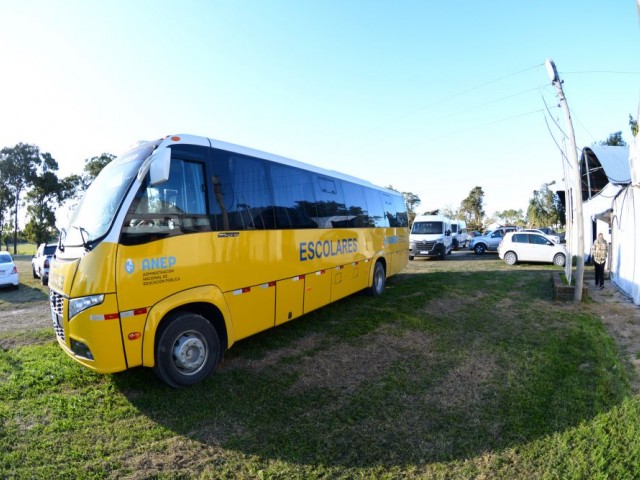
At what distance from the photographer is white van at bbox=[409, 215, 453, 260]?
68.7ft

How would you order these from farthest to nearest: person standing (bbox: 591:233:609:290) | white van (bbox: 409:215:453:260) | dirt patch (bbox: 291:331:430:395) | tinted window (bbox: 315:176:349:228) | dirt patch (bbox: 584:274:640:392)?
1. white van (bbox: 409:215:453:260)
2. person standing (bbox: 591:233:609:290)
3. tinted window (bbox: 315:176:349:228)
4. dirt patch (bbox: 584:274:640:392)
5. dirt patch (bbox: 291:331:430:395)

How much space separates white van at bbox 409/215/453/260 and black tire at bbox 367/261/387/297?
1105 centimetres

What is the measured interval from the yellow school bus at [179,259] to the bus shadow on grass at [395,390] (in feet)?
1.87

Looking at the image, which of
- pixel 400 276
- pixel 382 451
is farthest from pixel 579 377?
pixel 400 276

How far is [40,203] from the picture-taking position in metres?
49.1

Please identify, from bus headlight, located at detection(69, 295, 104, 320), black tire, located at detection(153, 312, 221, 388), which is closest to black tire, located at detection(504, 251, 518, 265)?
black tire, located at detection(153, 312, 221, 388)

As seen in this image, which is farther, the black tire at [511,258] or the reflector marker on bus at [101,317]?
the black tire at [511,258]

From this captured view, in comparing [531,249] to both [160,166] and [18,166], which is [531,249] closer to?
[160,166]

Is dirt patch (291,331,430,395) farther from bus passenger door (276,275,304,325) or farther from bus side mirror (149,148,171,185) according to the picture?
bus side mirror (149,148,171,185)

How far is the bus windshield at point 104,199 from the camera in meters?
4.05

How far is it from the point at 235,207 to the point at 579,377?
5132 mm

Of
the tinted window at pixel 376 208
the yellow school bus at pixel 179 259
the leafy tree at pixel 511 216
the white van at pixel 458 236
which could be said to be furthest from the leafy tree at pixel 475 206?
the yellow school bus at pixel 179 259

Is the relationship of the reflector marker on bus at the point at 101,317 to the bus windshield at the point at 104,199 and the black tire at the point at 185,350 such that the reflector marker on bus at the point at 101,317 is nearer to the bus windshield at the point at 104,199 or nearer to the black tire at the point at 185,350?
the black tire at the point at 185,350

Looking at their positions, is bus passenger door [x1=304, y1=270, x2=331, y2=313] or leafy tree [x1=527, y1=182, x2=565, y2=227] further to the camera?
leafy tree [x1=527, y1=182, x2=565, y2=227]
